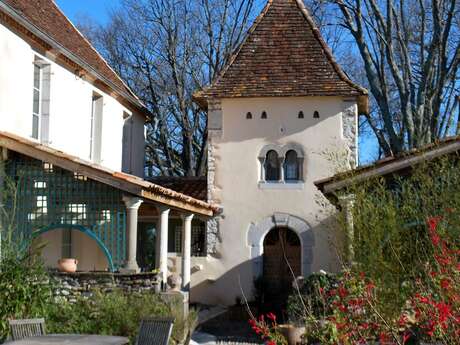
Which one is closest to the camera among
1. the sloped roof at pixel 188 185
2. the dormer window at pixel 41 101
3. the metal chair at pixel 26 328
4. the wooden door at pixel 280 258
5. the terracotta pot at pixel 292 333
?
the metal chair at pixel 26 328

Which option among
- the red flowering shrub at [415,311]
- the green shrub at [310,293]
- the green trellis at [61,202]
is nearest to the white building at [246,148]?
the green trellis at [61,202]

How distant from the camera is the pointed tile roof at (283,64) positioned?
713 inches

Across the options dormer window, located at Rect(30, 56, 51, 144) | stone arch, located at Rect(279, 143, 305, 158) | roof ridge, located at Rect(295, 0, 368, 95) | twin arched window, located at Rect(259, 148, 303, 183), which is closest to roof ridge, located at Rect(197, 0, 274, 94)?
roof ridge, located at Rect(295, 0, 368, 95)

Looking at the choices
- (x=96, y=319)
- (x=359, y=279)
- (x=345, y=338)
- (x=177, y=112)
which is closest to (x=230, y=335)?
(x=96, y=319)

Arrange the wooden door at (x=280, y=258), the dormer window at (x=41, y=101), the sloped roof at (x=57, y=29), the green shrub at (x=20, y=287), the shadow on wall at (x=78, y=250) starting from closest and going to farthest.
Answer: the green shrub at (x=20, y=287) < the sloped roof at (x=57, y=29) < the dormer window at (x=41, y=101) < the shadow on wall at (x=78, y=250) < the wooden door at (x=280, y=258)

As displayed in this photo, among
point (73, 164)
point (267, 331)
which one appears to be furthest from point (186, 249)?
point (267, 331)

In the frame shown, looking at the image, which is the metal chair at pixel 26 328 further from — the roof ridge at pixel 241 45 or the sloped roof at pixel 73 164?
the roof ridge at pixel 241 45

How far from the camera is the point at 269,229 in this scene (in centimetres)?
1809

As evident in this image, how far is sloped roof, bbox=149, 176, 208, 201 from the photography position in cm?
1938

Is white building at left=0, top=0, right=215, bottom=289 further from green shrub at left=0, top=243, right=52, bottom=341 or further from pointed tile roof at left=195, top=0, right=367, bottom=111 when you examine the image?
pointed tile roof at left=195, top=0, right=367, bottom=111

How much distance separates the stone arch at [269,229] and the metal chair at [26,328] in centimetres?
972

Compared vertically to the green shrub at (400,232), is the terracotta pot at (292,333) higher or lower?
lower

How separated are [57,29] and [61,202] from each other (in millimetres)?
5260

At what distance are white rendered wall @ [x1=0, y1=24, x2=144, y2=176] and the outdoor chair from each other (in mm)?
5867
